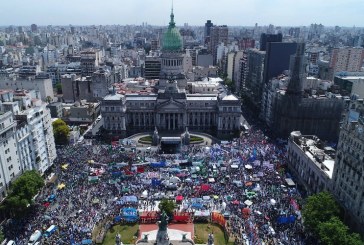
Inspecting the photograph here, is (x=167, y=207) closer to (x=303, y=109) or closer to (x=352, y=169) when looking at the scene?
(x=352, y=169)

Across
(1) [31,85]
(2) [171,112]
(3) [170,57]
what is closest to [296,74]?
(2) [171,112]

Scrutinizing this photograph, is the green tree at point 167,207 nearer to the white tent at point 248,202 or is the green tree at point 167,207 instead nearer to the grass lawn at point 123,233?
the grass lawn at point 123,233

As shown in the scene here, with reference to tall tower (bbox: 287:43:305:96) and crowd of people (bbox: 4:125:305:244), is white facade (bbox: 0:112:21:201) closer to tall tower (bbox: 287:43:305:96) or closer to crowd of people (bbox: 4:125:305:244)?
crowd of people (bbox: 4:125:305:244)

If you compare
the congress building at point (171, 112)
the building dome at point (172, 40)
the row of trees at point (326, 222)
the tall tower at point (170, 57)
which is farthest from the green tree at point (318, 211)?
the building dome at point (172, 40)

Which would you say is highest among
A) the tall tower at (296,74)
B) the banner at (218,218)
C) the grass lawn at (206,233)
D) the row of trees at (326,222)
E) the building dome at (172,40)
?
the building dome at (172,40)

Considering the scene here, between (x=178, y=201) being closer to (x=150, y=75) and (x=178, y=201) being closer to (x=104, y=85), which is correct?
(x=104, y=85)

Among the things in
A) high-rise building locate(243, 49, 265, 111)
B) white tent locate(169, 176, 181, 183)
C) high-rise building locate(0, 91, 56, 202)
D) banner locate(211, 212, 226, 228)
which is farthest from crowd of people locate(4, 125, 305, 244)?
high-rise building locate(243, 49, 265, 111)
